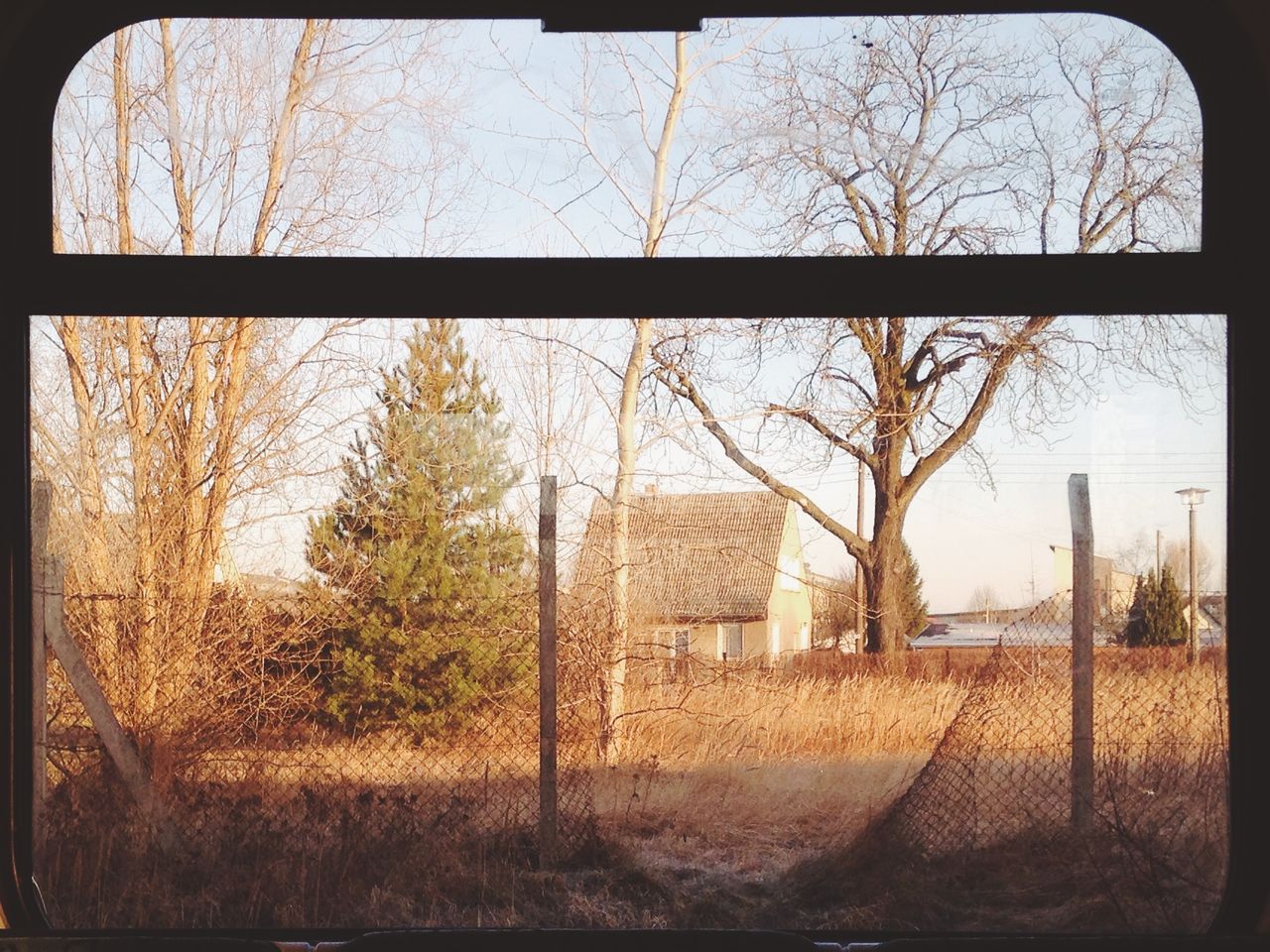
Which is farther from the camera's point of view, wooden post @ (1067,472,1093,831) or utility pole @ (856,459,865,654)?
utility pole @ (856,459,865,654)

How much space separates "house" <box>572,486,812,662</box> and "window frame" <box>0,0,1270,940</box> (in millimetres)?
1215

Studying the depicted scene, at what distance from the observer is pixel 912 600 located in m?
3.71

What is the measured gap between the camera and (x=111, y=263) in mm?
2611

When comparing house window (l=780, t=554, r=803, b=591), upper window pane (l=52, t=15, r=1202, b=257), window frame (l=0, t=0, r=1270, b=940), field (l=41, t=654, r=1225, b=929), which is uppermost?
upper window pane (l=52, t=15, r=1202, b=257)

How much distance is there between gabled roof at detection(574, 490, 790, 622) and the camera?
3822mm

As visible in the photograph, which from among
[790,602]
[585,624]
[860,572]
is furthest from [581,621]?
[860,572]

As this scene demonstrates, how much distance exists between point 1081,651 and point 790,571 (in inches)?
36.7

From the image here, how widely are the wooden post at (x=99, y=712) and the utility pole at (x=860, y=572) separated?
7.45ft

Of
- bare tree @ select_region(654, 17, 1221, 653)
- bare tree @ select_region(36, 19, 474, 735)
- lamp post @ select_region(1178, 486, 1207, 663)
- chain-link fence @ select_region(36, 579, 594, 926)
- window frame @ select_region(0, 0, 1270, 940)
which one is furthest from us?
chain-link fence @ select_region(36, 579, 594, 926)

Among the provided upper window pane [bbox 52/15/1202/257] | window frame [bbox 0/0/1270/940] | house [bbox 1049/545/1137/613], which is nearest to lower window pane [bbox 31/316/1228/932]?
house [bbox 1049/545/1137/613]

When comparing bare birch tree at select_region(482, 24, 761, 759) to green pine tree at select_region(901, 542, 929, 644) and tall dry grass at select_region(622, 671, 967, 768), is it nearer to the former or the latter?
green pine tree at select_region(901, 542, 929, 644)

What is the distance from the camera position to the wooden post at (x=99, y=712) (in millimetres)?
3594

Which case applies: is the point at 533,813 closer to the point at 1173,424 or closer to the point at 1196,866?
the point at 1196,866

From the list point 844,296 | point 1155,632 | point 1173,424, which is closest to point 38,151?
point 844,296
